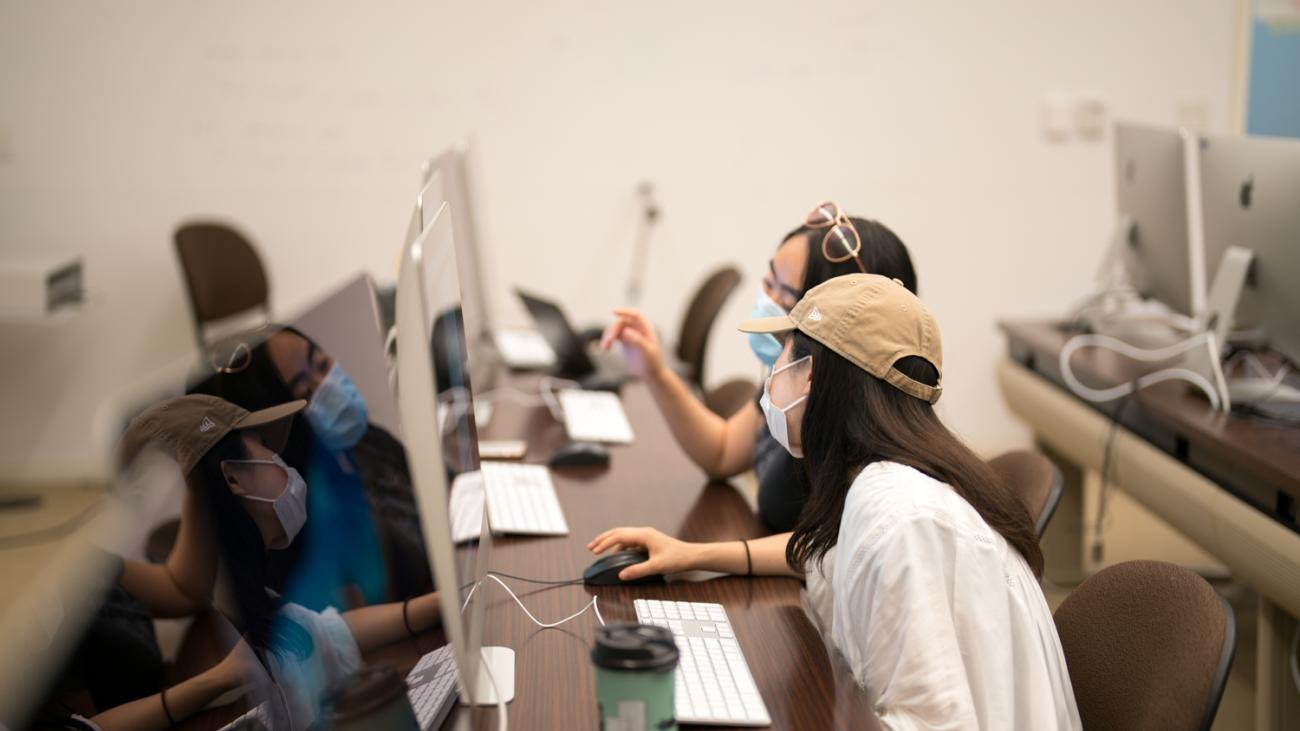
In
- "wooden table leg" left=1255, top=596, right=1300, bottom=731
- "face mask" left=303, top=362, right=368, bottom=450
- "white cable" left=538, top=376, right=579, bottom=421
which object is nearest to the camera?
"face mask" left=303, top=362, right=368, bottom=450

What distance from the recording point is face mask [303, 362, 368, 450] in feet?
4.37

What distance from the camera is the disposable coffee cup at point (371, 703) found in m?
1.04

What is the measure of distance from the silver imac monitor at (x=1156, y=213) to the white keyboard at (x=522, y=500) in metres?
1.60

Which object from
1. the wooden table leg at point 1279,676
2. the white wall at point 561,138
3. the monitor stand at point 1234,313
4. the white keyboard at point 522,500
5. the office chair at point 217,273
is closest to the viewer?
the white keyboard at point 522,500

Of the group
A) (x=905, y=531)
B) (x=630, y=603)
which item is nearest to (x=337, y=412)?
(x=630, y=603)

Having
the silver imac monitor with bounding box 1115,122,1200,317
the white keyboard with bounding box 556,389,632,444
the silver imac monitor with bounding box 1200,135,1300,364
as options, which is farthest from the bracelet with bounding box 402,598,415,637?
the silver imac monitor with bounding box 1115,122,1200,317

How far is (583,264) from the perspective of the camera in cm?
423

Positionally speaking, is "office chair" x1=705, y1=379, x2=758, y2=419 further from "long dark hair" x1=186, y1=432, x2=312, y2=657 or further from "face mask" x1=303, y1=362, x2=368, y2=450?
"long dark hair" x1=186, y1=432, x2=312, y2=657

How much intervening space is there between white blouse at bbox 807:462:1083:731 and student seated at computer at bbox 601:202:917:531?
283 millimetres

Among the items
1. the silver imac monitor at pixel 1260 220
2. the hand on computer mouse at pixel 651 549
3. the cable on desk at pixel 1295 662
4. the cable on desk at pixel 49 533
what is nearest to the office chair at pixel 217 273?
the cable on desk at pixel 49 533

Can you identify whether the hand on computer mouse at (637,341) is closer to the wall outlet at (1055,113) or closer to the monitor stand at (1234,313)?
the monitor stand at (1234,313)

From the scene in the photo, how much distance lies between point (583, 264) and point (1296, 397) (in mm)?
2509

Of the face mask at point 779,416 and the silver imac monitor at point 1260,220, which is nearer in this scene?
the face mask at point 779,416

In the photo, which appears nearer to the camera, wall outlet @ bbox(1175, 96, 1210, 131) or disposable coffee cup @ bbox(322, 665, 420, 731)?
disposable coffee cup @ bbox(322, 665, 420, 731)
